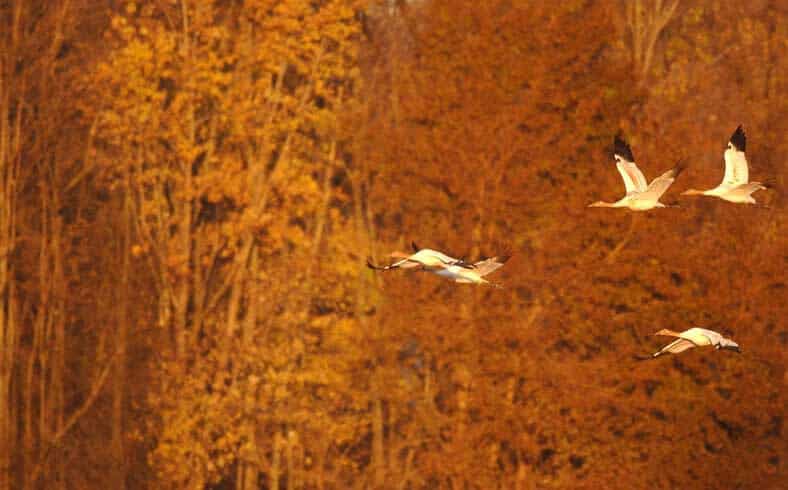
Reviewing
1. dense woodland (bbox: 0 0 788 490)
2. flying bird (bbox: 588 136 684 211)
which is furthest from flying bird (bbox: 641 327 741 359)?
dense woodland (bbox: 0 0 788 490)

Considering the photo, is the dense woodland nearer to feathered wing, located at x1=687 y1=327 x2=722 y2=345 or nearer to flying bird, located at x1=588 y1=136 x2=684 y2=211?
feathered wing, located at x1=687 y1=327 x2=722 y2=345

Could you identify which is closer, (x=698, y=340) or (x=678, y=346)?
(x=698, y=340)

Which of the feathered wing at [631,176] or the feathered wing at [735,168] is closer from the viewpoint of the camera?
the feathered wing at [735,168]

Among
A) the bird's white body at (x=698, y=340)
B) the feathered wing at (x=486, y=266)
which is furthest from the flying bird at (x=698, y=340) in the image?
the feathered wing at (x=486, y=266)

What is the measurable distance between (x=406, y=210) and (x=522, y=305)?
3.09 metres

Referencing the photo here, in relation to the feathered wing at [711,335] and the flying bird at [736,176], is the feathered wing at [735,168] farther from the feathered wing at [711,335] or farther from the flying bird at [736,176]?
the feathered wing at [711,335]

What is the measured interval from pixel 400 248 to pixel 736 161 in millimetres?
16895

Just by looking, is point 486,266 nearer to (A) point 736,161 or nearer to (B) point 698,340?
(B) point 698,340

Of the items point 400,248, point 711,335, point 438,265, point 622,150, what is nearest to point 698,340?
point 711,335

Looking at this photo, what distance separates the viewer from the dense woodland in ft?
112

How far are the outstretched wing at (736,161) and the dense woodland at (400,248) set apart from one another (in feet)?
40.6

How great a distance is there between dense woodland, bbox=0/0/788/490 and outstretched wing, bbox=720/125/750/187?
12375 mm

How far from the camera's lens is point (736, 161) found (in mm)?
21078

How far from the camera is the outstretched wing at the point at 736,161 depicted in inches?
824
